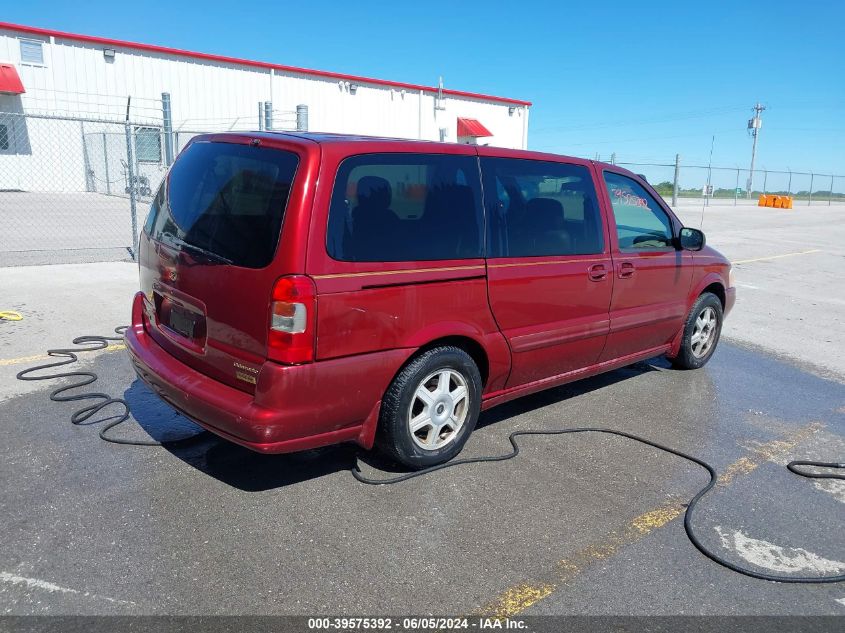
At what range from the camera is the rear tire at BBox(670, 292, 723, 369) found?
5820mm

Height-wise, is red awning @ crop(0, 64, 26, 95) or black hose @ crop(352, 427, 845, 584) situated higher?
red awning @ crop(0, 64, 26, 95)

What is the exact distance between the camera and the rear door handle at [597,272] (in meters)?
4.60

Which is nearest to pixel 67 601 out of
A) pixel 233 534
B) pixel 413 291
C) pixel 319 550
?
pixel 233 534

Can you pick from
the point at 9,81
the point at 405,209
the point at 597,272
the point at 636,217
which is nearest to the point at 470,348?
the point at 405,209

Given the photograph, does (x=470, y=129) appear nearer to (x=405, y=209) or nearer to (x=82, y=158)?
(x=82, y=158)

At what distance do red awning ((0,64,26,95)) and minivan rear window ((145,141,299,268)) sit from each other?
21659mm

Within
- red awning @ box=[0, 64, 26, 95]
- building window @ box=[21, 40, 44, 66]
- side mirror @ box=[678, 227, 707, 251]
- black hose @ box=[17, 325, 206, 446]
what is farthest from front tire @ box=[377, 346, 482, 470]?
building window @ box=[21, 40, 44, 66]

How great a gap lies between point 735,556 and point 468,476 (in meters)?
1.40

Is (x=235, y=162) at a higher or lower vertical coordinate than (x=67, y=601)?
higher

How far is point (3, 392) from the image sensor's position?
4828 mm

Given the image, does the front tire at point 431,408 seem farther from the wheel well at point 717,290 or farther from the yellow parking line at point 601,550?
the wheel well at point 717,290

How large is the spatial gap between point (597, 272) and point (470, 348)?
1223 millimetres

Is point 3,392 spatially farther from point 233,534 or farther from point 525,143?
point 525,143

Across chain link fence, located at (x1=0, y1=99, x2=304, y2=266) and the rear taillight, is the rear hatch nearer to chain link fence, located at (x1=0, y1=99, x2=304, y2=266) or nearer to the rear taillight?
the rear taillight
